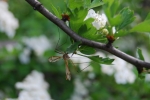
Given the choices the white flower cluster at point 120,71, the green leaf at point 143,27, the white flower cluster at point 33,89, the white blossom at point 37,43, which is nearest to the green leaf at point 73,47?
the green leaf at point 143,27

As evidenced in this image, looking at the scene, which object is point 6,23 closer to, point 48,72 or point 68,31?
point 48,72

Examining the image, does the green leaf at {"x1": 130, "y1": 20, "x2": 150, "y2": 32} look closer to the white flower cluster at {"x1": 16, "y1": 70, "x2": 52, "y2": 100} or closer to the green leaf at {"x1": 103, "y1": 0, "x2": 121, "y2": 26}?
the green leaf at {"x1": 103, "y1": 0, "x2": 121, "y2": 26}

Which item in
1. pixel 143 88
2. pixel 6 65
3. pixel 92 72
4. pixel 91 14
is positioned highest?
pixel 91 14

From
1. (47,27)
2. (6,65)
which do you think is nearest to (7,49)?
(6,65)

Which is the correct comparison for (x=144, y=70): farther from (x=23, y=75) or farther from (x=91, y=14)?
(x=23, y=75)

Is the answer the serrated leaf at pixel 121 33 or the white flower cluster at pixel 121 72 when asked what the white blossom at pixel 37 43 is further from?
the serrated leaf at pixel 121 33

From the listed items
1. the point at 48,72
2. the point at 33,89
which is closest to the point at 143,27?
the point at 33,89
